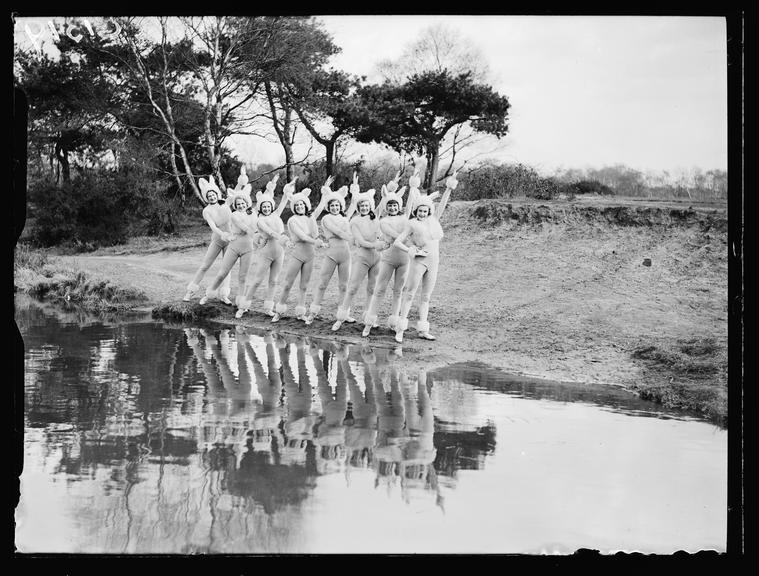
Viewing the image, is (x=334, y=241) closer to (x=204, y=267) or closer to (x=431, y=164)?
(x=431, y=164)

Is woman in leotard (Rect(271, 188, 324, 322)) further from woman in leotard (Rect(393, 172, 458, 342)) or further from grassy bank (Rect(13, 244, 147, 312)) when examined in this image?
grassy bank (Rect(13, 244, 147, 312))

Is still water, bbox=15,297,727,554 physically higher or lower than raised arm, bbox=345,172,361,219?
lower

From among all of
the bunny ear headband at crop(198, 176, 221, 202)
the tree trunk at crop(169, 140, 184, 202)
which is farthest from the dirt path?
the bunny ear headband at crop(198, 176, 221, 202)

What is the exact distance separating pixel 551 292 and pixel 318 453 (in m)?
6.06

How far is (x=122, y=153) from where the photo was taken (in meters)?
13.0

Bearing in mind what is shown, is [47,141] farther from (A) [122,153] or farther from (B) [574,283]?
(B) [574,283]

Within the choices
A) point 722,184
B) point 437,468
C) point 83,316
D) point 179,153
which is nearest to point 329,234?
point 179,153

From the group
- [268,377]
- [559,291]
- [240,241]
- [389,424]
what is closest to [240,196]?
[240,241]

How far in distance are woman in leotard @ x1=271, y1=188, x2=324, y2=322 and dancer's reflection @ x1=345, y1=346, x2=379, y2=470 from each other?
2281 mm

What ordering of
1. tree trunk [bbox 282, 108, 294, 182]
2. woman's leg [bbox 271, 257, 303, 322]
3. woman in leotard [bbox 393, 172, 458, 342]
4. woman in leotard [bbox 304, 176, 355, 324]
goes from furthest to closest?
tree trunk [bbox 282, 108, 294, 182], woman's leg [bbox 271, 257, 303, 322], woman in leotard [bbox 304, 176, 355, 324], woman in leotard [bbox 393, 172, 458, 342]

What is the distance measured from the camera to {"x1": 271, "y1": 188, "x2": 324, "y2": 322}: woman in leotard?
11711 millimetres

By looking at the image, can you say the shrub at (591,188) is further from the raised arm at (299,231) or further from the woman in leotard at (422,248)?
the raised arm at (299,231)

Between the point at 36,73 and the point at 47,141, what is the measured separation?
145 centimetres

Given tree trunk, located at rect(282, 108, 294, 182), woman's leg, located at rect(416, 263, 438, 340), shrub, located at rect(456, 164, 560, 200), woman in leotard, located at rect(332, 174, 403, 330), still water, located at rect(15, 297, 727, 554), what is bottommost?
still water, located at rect(15, 297, 727, 554)
